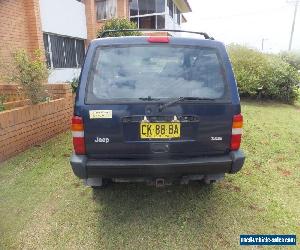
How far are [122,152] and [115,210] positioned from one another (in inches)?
37.2

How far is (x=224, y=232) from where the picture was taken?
124 inches

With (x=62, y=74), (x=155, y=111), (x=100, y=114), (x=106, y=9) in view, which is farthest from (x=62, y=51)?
(x=155, y=111)

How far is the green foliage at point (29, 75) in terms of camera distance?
5570 mm

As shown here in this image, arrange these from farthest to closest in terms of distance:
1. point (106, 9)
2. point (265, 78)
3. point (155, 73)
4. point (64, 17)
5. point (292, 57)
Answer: point (292, 57) → point (106, 9) → point (64, 17) → point (265, 78) → point (155, 73)

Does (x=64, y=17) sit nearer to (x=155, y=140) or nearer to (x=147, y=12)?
(x=147, y=12)

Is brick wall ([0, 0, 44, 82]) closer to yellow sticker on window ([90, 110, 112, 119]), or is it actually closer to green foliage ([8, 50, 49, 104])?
green foliage ([8, 50, 49, 104])

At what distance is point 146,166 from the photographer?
9.70 ft

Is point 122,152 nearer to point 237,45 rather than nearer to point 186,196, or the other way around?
point 186,196

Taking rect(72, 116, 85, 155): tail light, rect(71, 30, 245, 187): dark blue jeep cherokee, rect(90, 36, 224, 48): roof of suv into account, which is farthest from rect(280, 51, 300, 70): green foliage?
rect(72, 116, 85, 155): tail light

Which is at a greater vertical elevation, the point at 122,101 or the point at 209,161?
the point at 122,101

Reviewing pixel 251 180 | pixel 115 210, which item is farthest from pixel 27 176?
pixel 251 180

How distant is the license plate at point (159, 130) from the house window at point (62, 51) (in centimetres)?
965

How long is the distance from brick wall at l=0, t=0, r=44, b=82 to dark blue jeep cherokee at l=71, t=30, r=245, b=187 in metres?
6.66

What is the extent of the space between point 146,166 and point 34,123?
3.50m
